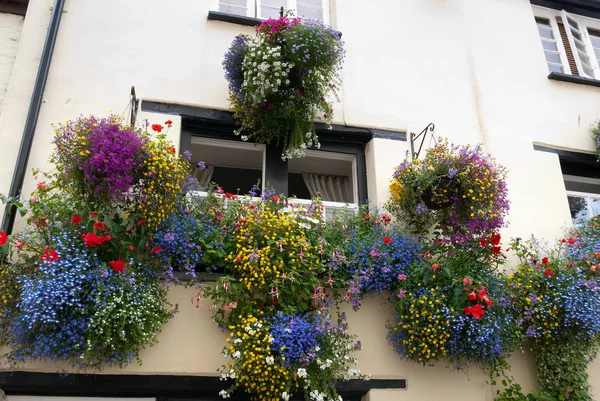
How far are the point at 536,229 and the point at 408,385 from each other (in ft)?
7.93

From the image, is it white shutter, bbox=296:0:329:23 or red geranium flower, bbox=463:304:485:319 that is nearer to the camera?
red geranium flower, bbox=463:304:485:319

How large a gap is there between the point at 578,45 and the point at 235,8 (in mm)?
5029

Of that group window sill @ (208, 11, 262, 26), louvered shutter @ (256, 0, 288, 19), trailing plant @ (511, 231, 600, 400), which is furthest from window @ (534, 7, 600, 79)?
window sill @ (208, 11, 262, 26)

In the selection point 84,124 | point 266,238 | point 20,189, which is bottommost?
point 266,238

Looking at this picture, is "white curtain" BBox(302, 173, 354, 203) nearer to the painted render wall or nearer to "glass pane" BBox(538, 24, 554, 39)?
the painted render wall

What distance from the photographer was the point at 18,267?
4.31m

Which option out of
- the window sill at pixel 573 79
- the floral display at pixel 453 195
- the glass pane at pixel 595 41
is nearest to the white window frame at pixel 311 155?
the floral display at pixel 453 195

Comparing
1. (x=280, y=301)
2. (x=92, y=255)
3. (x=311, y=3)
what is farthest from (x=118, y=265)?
(x=311, y=3)

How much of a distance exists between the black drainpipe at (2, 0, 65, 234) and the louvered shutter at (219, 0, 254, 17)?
1807 mm

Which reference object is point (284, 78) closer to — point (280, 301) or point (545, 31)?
point (280, 301)

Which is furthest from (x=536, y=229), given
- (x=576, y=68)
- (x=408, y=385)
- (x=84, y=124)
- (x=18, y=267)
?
(x=18, y=267)

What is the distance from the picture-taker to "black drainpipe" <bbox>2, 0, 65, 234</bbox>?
15.1 ft

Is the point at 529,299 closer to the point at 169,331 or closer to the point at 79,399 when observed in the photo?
the point at 169,331

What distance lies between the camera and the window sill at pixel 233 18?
6219 mm
